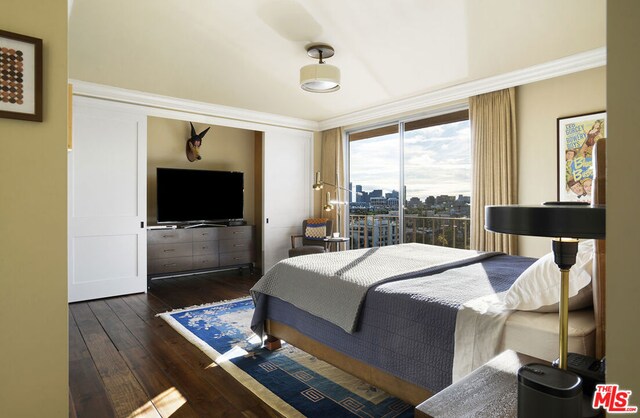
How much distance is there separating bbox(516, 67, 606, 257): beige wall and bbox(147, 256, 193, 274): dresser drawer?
4411 mm

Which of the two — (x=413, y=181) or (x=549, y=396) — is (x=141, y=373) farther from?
(x=413, y=181)

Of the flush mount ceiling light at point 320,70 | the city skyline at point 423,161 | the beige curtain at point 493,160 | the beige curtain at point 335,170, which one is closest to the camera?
the flush mount ceiling light at point 320,70

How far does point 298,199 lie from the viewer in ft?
21.8

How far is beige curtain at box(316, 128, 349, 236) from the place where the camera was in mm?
6402

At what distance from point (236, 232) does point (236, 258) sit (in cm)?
42

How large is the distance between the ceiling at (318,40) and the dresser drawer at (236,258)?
2594 millimetres

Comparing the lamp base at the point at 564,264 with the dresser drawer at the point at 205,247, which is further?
the dresser drawer at the point at 205,247

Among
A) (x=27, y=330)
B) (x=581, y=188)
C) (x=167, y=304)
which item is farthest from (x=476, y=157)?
(x=27, y=330)

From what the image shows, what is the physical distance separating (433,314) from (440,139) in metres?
3.82

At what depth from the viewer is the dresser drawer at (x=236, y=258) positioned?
235 inches

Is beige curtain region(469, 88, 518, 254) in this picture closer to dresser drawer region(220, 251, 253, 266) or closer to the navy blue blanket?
the navy blue blanket

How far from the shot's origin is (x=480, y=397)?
93 centimetres

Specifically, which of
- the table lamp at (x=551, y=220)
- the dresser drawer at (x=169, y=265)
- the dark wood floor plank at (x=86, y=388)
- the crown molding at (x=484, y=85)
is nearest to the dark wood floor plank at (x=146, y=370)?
the dark wood floor plank at (x=86, y=388)

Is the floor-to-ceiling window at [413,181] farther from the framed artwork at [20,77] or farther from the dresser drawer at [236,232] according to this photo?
the framed artwork at [20,77]
